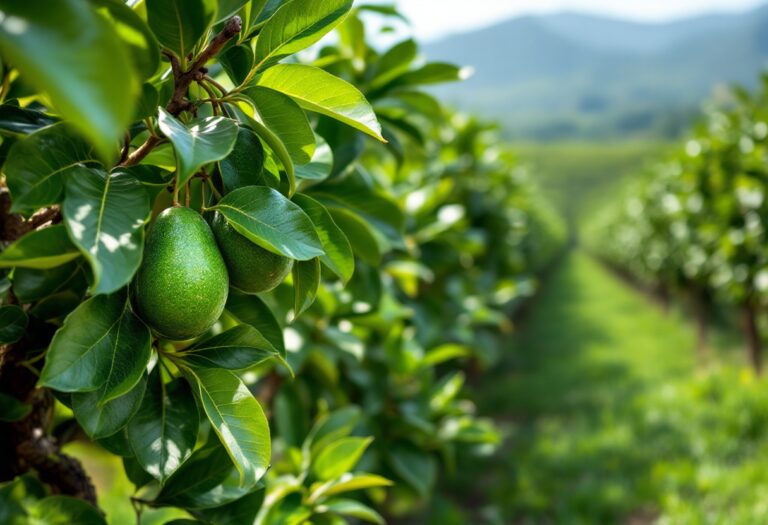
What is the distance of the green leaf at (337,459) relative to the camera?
4.33ft

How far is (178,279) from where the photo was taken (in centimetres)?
72

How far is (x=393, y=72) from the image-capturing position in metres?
1.62

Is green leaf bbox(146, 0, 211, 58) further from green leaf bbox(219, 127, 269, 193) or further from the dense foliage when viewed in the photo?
the dense foliage

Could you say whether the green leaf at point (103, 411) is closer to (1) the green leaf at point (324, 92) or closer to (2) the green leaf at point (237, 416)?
(2) the green leaf at point (237, 416)

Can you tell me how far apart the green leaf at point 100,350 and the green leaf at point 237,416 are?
91 millimetres

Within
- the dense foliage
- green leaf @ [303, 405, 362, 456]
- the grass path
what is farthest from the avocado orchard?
the dense foliage

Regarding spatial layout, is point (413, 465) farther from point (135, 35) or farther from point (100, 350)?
point (135, 35)

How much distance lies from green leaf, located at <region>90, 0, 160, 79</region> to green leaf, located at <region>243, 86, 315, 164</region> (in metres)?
0.14

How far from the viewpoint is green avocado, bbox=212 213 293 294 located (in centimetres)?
79

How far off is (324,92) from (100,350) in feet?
1.30

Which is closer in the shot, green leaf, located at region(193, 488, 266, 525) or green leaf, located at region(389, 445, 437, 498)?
green leaf, located at region(193, 488, 266, 525)

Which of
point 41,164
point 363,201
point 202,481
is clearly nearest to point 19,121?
point 41,164

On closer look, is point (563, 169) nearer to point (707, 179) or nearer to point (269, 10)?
point (707, 179)

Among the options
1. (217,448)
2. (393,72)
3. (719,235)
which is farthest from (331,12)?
(719,235)
